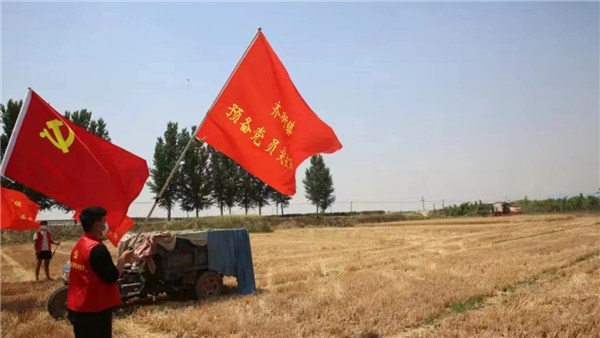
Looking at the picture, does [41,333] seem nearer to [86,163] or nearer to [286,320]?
[86,163]

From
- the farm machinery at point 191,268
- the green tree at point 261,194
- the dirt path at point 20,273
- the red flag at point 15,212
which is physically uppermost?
the green tree at point 261,194

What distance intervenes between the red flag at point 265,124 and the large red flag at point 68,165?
1.73 m

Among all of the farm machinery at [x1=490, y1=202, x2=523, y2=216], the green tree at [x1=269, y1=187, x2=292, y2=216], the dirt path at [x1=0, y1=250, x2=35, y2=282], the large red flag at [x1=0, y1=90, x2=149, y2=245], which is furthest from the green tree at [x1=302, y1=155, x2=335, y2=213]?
the large red flag at [x1=0, y1=90, x2=149, y2=245]

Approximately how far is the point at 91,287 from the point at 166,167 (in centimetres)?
5849

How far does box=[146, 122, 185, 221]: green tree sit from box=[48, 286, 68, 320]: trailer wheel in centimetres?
5243

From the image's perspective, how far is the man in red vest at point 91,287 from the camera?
15.4 ft

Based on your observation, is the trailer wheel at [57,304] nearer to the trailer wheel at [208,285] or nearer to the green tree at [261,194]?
the trailer wheel at [208,285]

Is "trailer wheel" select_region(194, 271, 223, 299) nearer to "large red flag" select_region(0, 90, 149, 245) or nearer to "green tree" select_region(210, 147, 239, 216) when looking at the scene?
"large red flag" select_region(0, 90, 149, 245)

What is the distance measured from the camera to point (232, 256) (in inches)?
457

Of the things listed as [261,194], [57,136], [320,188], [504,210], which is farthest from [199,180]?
[57,136]

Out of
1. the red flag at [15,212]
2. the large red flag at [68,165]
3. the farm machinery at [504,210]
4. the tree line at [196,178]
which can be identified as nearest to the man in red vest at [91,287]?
the large red flag at [68,165]

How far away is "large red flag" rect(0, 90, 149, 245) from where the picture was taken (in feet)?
23.8

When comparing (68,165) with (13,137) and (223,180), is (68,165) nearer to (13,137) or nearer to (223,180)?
(13,137)

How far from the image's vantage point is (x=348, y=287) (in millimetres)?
11016
